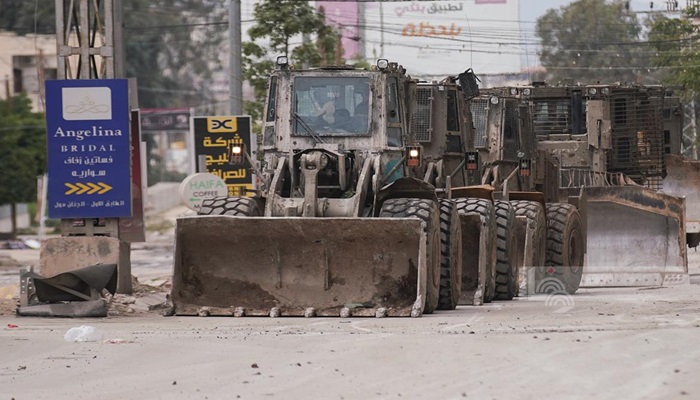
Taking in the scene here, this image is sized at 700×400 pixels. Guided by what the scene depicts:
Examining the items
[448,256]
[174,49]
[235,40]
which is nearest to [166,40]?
[174,49]

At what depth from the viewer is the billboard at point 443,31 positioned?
6297 cm

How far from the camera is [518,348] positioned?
1159 centimetres

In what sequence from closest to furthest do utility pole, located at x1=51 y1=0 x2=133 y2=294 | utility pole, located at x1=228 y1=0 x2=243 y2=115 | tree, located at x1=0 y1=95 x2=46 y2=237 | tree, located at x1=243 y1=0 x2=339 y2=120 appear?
utility pole, located at x1=51 y1=0 x2=133 y2=294 < utility pole, located at x1=228 y1=0 x2=243 y2=115 < tree, located at x1=243 y1=0 x2=339 y2=120 < tree, located at x1=0 y1=95 x2=46 y2=237

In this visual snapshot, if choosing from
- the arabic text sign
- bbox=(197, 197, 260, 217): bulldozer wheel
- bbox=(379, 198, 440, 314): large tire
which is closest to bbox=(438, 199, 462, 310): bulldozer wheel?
bbox=(379, 198, 440, 314): large tire

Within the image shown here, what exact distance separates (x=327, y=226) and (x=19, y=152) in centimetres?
4273

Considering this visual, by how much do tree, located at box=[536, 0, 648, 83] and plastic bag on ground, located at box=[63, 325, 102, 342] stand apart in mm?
40052

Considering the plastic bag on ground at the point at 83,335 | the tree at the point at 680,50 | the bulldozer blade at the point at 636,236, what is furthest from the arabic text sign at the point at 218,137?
the tree at the point at 680,50

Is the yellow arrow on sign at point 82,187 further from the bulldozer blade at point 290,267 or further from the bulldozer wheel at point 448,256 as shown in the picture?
the bulldozer wheel at point 448,256

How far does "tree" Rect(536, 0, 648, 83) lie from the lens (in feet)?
182

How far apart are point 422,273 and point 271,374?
Result: 515cm

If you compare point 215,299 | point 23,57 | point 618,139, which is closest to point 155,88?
point 23,57

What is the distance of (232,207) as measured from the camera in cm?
1655

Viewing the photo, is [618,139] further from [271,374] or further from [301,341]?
[271,374]

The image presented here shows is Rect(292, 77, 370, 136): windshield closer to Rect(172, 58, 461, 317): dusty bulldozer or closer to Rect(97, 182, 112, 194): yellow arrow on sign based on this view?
Rect(172, 58, 461, 317): dusty bulldozer
